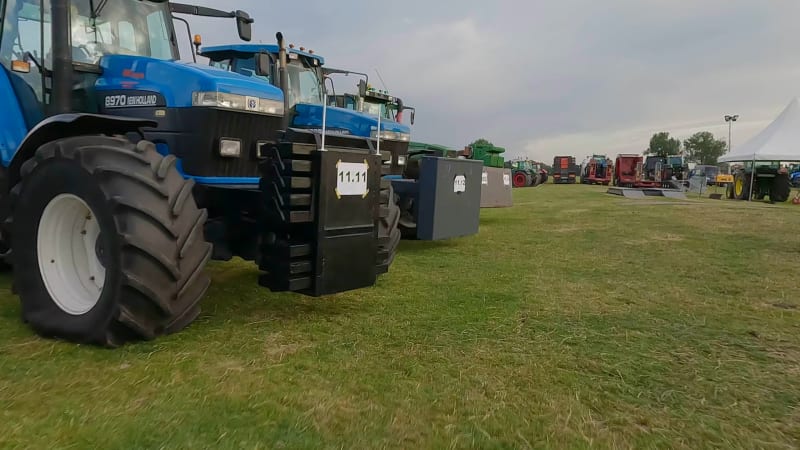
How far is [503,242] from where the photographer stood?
7574 mm

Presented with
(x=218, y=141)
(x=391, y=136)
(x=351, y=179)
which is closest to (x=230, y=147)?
(x=218, y=141)

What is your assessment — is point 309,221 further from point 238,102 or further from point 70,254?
point 70,254

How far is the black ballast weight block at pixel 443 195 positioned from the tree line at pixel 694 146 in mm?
102069

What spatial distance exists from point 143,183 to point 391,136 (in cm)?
584

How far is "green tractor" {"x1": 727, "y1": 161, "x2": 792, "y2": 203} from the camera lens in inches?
768

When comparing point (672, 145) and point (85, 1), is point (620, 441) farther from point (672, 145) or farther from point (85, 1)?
point (672, 145)

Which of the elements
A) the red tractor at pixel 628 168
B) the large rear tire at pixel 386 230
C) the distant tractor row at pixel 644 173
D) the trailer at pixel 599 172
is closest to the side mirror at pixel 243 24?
the large rear tire at pixel 386 230

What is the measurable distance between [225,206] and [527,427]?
8.36 ft

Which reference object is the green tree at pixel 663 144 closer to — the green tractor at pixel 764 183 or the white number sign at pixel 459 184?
the green tractor at pixel 764 183

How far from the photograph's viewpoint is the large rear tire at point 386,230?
3725 mm

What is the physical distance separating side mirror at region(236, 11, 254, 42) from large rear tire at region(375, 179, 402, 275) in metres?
2.09

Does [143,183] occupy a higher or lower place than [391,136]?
lower

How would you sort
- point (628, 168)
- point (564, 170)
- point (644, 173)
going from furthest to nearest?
point (564, 170)
point (644, 173)
point (628, 168)

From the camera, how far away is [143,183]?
2812 millimetres
